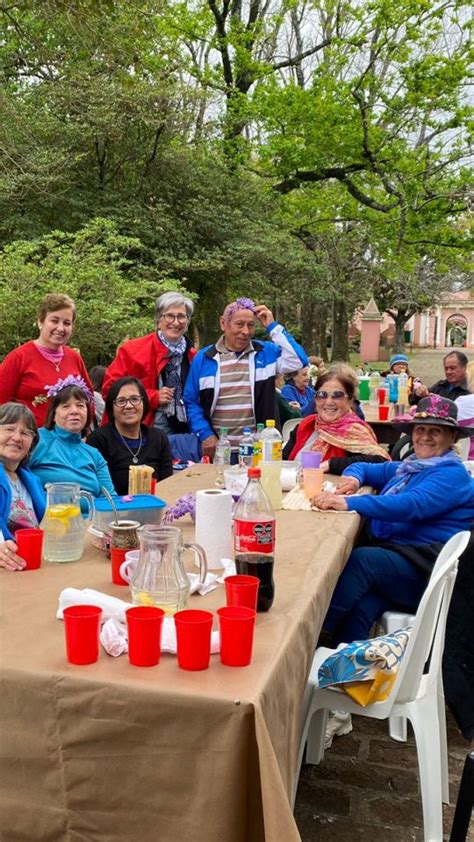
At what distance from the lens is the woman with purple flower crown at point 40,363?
4371 mm

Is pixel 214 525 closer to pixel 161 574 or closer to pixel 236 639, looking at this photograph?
pixel 161 574

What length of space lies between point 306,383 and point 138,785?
5841 mm

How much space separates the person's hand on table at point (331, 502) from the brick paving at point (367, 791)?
40.4 inches

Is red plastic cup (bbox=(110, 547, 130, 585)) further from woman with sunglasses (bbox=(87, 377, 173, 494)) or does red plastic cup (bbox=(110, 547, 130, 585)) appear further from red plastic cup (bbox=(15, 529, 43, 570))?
woman with sunglasses (bbox=(87, 377, 173, 494))

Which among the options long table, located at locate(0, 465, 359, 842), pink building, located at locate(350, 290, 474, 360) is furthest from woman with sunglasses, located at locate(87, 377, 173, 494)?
pink building, located at locate(350, 290, 474, 360)

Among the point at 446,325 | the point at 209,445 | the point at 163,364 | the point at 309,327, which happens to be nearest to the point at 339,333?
the point at 309,327

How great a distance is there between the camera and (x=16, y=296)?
7.55m

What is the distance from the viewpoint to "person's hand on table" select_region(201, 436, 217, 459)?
15.5ft

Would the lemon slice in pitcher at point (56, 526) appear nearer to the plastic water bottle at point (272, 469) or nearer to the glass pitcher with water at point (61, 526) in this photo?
the glass pitcher with water at point (61, 526)

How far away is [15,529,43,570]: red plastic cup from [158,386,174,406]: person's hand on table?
2.62 m

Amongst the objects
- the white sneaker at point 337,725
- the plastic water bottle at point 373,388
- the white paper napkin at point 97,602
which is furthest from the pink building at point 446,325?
the white paper napkin at point 97,602

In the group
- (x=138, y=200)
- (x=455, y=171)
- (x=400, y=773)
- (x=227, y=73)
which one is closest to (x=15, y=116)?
(x=138, y=200)

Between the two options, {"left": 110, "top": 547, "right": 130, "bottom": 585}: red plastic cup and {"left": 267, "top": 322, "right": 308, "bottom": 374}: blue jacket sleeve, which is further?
{"left": 267, "top": 322, "right": 308, "bottom": 374}: blue jacket sleeve

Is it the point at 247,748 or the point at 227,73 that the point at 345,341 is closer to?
the point at 227,73
